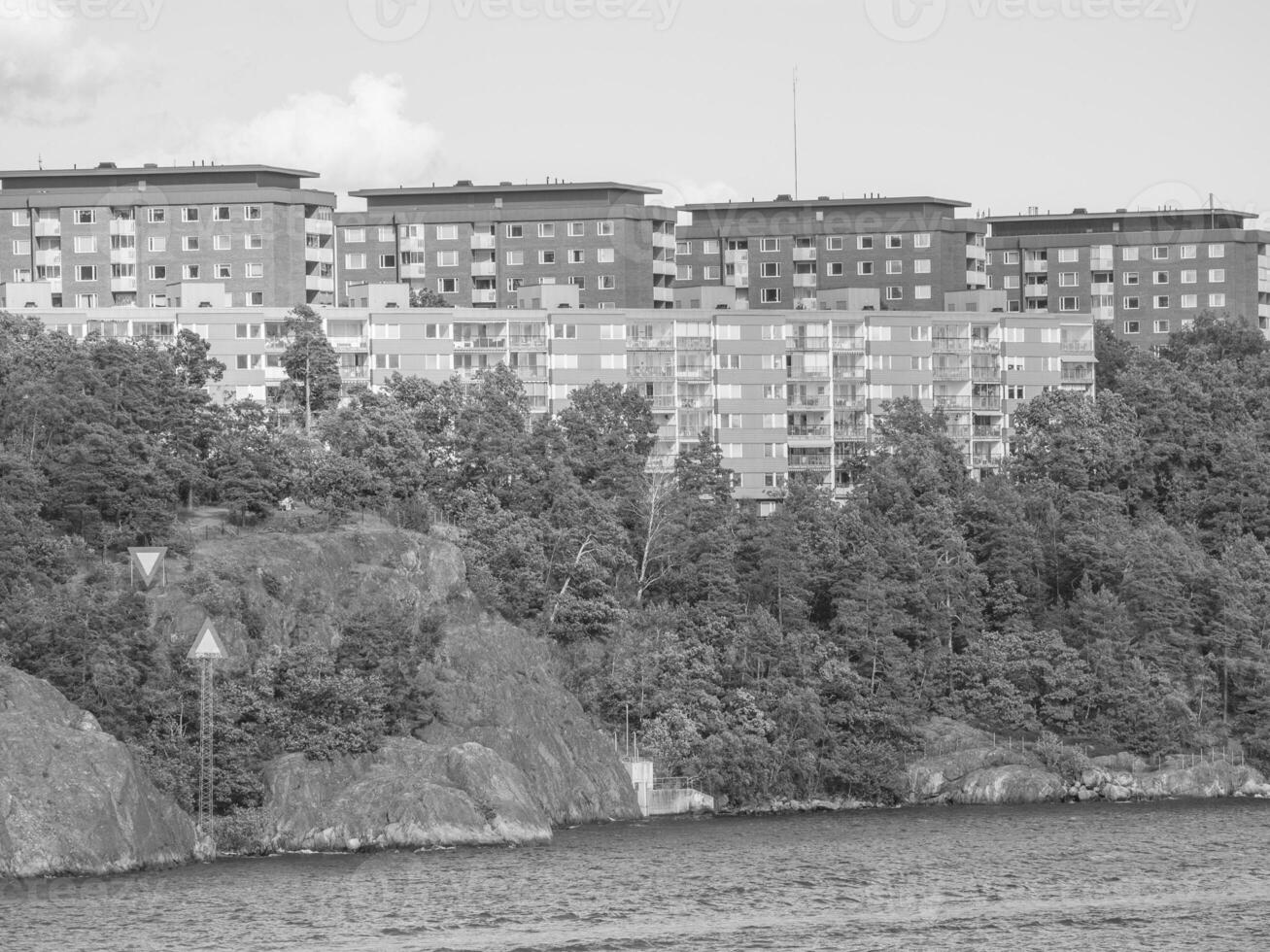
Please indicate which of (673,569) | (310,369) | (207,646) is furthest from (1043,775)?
(310,369)

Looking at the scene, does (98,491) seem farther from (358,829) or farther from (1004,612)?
(1004,612)

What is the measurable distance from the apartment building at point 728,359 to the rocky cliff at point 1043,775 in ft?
132

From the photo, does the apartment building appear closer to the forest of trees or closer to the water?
the forest of trees

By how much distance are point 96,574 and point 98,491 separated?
8291 mm

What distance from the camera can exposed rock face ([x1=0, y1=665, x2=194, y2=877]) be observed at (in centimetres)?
9169

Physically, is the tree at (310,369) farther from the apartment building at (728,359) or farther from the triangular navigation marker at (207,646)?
the triangular navigation marker at (207,646)

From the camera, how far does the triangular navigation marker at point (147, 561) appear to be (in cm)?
10881

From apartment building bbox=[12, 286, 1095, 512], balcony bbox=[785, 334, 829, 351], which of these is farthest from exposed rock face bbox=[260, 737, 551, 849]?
balcony bbox=[785, 334, 829, 351]

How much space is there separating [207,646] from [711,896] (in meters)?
28.0

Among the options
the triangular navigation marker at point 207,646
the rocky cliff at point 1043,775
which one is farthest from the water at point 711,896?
the rocky cliff at point 1043,775

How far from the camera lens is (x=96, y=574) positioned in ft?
359

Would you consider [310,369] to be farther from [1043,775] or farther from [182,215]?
[1043,775]

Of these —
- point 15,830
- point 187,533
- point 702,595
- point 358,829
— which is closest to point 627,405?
point 702,595

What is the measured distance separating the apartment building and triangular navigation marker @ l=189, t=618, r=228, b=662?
197 ft
